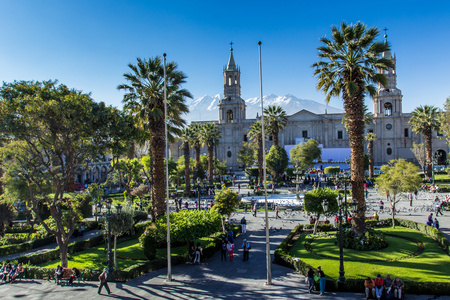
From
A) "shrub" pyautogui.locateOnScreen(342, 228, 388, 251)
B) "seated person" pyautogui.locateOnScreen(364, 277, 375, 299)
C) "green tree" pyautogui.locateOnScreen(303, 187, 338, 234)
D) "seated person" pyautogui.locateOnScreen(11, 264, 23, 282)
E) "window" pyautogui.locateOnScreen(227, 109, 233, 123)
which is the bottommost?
"seated person" pyautogui.locateOnScreen(11, 264, 23, 282)

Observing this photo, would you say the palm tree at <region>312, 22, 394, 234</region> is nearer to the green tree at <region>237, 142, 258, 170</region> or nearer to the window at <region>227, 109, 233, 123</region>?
the green tree at <region>237, 142, 258, 170</region>

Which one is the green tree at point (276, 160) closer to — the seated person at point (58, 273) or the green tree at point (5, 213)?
the green tree at point (5, 213)

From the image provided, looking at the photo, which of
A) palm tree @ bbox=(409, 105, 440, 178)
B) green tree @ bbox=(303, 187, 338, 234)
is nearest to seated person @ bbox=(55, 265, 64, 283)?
green tree @ bbox=(303, 187, 338, 234)

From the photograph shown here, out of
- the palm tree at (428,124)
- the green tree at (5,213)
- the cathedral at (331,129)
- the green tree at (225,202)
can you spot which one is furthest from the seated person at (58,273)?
the cathedral at (331,129)

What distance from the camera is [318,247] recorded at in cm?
1714

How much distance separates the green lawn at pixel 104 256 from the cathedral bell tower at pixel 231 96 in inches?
2096

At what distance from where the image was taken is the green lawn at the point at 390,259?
12.8 m

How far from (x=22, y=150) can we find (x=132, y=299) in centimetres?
960

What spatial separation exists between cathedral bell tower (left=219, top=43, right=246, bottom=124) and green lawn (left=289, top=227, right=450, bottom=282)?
178 feet

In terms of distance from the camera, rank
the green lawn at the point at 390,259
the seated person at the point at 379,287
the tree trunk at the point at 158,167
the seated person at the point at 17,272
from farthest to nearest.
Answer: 1. the tree trunk at the point at 158,167
2. the seated person at the point at 17,272
3. the green lawn at the point at 390,259
4. the seated person at the point at 379,287

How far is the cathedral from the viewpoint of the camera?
6525 centimetres

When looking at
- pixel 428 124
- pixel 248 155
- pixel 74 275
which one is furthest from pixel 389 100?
pixel 74 275

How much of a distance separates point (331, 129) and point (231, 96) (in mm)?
20692

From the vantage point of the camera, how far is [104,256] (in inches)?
704
